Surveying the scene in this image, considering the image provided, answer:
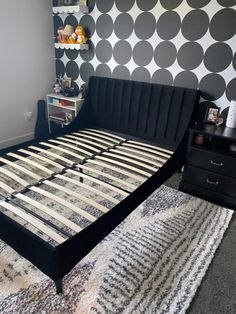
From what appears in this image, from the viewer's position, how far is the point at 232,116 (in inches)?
81.7

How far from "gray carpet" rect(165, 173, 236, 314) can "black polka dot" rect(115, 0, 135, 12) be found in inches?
90.2

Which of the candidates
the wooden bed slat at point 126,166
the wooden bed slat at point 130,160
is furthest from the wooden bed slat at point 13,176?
the wooden bed slat at point 130,160

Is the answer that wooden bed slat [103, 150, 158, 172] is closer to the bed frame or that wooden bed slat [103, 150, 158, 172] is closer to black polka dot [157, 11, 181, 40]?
the bed frame

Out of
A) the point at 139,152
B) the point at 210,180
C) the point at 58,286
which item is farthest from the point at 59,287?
the point at 210,180

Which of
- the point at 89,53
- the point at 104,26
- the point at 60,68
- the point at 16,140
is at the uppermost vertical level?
the point at 104,26

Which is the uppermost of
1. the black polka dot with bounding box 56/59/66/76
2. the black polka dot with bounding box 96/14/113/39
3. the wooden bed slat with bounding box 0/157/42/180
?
the black polka dot with bounding box 96/14/113/39

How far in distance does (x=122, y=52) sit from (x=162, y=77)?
542 mm

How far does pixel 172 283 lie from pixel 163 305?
154mm

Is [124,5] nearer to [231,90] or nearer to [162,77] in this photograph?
[162,77]

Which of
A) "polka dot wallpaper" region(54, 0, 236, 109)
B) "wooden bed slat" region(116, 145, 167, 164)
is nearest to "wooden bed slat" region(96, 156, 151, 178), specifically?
"wooden bed slat" region(116, 145, 167, 164)

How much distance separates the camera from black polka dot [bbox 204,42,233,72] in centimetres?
209

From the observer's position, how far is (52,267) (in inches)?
45.3

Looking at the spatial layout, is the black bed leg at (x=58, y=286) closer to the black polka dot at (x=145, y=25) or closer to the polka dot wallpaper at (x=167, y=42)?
the polka dot wallpaper at (x=167, y=42)

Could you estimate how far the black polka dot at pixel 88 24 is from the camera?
9.09 feet
